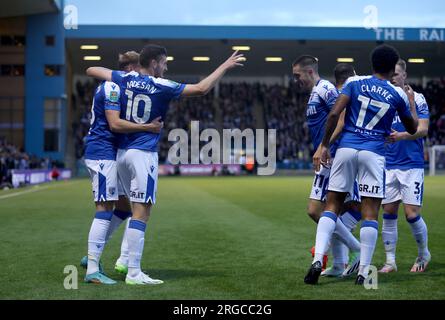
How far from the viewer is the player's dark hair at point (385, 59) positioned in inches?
269

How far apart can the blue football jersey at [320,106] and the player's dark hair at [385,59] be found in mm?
698

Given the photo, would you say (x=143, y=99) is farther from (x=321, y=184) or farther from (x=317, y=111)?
(x=321, y=184)

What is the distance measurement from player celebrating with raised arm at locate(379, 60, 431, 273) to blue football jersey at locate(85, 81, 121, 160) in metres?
3.32

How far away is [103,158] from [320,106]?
239cm

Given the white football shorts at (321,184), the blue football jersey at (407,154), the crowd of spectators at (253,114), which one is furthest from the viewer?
the crowd of spectators at (253,114)

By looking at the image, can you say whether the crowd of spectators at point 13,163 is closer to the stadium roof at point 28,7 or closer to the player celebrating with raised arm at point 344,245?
the stadium roof at point 28,7

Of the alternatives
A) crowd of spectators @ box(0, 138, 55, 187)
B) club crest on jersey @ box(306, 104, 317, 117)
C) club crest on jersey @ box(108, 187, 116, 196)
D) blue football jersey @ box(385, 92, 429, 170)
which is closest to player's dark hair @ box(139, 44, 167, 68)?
club crest on jersey @ box(108, 187, 116, 196)

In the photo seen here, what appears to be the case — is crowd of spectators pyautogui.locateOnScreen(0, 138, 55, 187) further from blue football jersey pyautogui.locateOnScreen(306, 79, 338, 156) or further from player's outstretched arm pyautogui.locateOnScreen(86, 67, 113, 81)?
blue football jersey pyautogui.locateOnScreen(306, 79, 338, 156)

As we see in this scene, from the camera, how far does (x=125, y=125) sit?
6.87 meters

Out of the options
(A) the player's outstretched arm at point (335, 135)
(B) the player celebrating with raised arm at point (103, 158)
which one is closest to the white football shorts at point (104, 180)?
(B) the player celebrating with raised arm at point (103, 158)

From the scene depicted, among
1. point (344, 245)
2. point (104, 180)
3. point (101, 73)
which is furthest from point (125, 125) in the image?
point (344, 245)

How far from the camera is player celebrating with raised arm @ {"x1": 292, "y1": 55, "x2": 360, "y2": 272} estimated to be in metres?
7.44

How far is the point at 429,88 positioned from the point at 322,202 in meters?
54.4

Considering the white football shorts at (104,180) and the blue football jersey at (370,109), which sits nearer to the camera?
the blue football jersey at (370,109)
